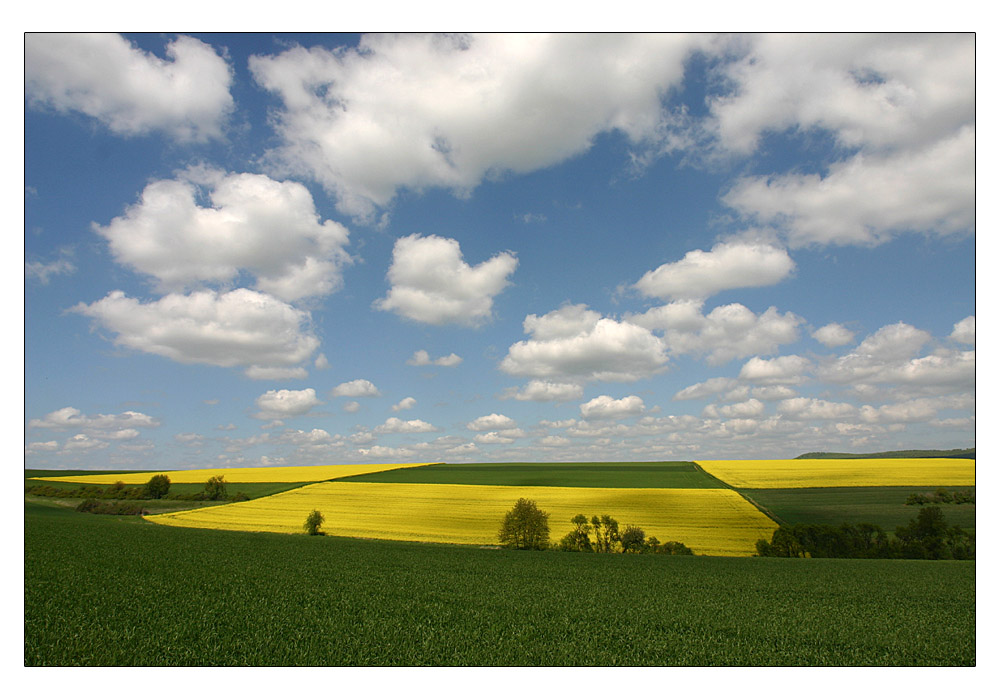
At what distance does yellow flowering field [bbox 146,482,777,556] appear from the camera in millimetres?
38781

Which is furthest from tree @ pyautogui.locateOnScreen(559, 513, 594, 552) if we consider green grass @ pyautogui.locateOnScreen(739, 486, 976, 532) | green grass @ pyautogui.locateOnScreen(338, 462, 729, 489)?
green grass @ pyautogui.locateOnScreen(338, 462, 729, 489)

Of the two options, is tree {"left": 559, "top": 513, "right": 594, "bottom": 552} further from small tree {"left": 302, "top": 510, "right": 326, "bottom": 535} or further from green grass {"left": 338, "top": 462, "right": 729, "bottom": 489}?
small tree {"left": 302, "top": 510, "right": 326, "bottom": 535}

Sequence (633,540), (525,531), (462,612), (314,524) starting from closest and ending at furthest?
(462,612) < (633,540) < (525,531) < (314,524)

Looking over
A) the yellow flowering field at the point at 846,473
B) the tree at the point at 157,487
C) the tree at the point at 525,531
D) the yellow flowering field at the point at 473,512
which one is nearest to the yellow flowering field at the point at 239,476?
the tree at the point at 157,487

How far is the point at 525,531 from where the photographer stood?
125 feet

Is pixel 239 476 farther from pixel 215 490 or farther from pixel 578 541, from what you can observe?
pixel 578 541

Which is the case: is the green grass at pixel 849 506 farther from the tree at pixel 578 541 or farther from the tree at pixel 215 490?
the tree at pixel 215 490

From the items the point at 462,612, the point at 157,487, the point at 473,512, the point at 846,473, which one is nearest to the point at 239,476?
the point at 157,487

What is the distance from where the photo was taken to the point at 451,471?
7362 cm

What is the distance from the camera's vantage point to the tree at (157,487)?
200 feet

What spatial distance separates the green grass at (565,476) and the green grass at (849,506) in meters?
8.17

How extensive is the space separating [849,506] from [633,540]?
22.8 m
